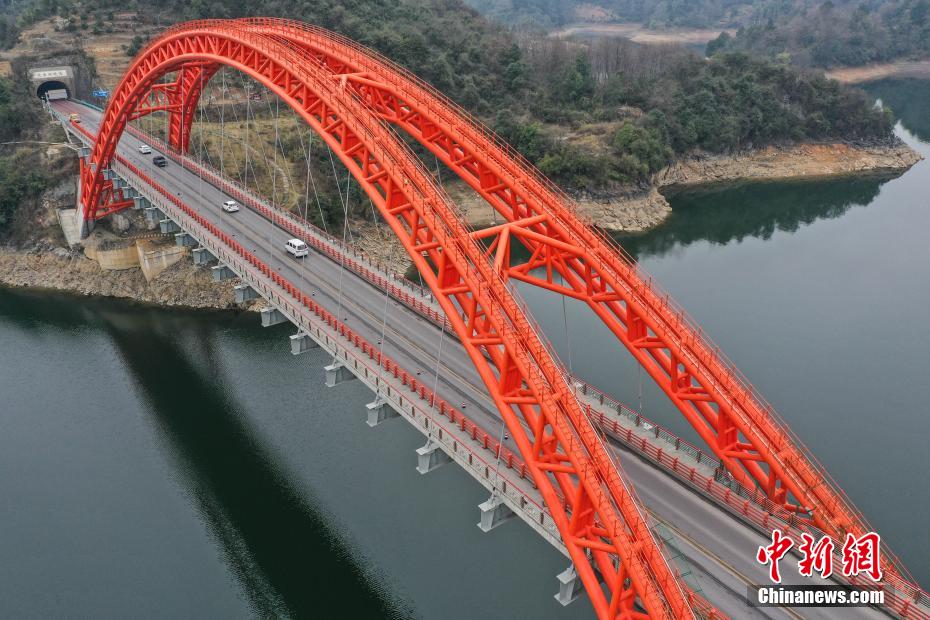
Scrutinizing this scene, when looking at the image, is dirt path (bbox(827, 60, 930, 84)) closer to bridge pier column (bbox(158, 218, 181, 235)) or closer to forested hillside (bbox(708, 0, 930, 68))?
forested hillside (bbox(708, 0, 930, 68))

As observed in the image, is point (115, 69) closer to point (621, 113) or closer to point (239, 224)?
point (239, 224)

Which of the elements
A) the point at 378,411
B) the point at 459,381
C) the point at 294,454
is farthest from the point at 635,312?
the point at 294,454

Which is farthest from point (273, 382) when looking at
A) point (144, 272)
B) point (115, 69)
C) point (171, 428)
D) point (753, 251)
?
point (115, 69)

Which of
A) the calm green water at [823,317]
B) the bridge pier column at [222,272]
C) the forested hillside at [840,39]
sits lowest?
the calm green water at [823,317]

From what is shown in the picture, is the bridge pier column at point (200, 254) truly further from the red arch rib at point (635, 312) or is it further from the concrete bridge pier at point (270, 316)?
the red arch rib at point (635, 312)

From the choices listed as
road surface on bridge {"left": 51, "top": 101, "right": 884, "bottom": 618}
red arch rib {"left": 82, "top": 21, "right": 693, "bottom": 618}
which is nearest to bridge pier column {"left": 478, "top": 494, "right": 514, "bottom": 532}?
red arch rib {"left": 82, "top": 21, "right": 693, "bottom": 618}

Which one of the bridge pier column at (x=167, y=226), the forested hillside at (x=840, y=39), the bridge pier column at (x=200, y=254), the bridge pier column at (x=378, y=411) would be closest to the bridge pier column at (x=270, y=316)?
the bridge pier column at (x=378, y=411)

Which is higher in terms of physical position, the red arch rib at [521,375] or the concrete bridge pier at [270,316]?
the red arch rib at [521,375]
